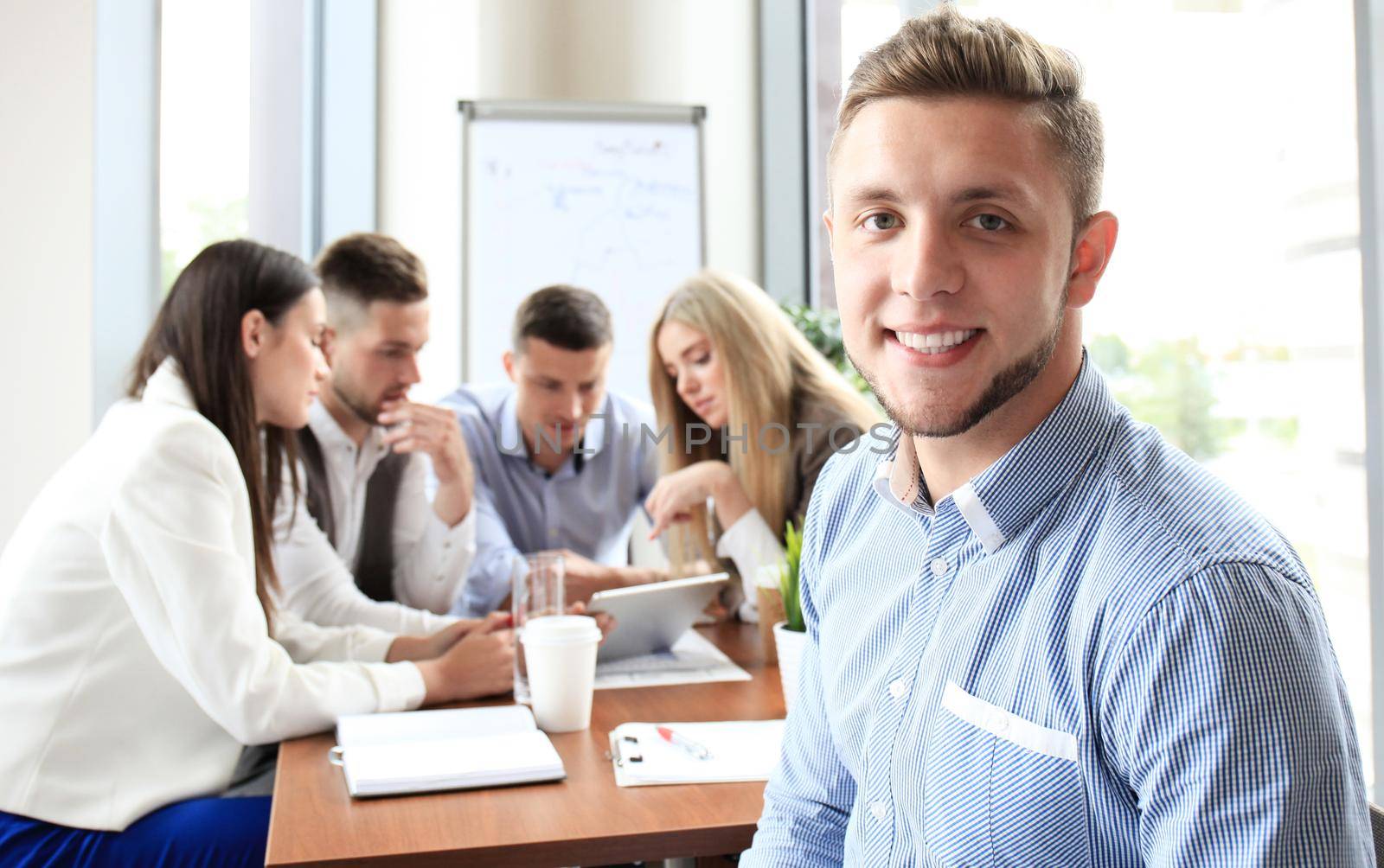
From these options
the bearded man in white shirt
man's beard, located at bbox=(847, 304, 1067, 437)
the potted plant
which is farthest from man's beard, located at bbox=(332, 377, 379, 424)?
man's beard, located at bbox=(847, 304, 1067, 437)

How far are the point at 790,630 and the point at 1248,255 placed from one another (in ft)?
4.72

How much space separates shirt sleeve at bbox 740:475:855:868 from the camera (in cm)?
118

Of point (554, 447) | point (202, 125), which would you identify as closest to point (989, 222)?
point (554, 447)

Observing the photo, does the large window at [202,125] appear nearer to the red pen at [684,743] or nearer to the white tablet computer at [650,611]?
the white tablet computer at [650,611]

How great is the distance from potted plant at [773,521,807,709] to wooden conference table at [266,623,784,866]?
11.1 inches

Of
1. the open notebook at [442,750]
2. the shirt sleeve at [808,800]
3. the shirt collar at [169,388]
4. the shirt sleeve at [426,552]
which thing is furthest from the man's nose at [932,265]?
the shirt sleeve at [426,552]

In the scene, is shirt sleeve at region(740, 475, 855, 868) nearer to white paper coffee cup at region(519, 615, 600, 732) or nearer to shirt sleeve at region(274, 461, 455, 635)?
white paper coffee cup at region(519, 615, 600, 732)

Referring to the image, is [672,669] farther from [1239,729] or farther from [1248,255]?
[1248,255]

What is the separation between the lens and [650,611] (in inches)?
74.1

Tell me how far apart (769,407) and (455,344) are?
1.69 m

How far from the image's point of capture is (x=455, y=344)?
3.89 m

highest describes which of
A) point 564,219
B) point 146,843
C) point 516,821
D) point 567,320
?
point 564,219

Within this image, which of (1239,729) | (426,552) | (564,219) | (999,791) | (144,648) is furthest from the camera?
(564,219)

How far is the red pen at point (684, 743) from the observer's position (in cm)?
140
